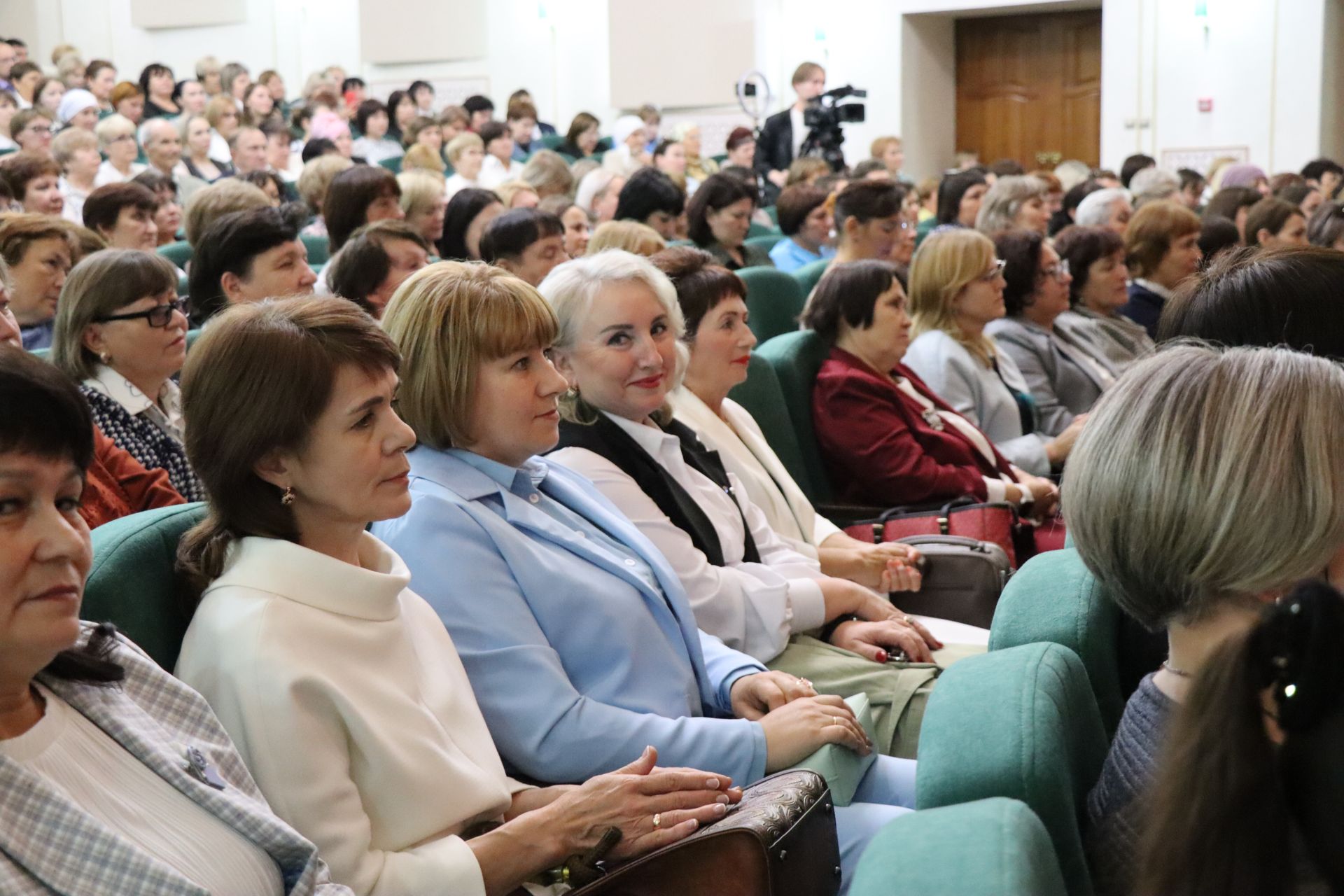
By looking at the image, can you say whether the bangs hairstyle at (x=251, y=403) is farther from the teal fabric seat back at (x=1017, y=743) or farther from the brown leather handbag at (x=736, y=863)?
the teal fabric seat back at (x=1017, y=743)

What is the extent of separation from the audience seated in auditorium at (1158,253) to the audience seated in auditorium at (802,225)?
1475 millimetres

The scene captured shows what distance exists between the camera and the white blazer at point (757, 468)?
2912 mm

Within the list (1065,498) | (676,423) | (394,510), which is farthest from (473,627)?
(676,423)

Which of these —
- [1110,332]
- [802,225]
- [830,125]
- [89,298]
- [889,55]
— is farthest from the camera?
[889,55]

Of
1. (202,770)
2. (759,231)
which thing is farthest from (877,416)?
(759,231)

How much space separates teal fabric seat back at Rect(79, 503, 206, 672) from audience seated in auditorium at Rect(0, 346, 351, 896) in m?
0.11

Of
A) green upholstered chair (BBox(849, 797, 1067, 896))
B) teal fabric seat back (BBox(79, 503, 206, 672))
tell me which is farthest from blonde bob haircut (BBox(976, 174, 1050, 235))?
green upholstered chair (BBox(849, 797, 1067, 896))

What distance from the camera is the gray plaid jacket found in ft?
3.81

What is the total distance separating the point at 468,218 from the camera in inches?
197

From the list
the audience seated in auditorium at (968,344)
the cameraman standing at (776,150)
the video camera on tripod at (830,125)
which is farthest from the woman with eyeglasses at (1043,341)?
the cameraman standing at (776,150)

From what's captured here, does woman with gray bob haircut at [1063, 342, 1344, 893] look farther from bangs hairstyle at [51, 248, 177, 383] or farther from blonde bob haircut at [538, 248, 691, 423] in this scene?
bangs hairstyle at [51, 248, 177, 383]

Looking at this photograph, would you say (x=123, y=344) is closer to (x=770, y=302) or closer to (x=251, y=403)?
(x=251, y=403)

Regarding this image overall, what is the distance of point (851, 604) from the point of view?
2.65 m

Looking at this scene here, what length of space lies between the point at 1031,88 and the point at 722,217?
359 inches
